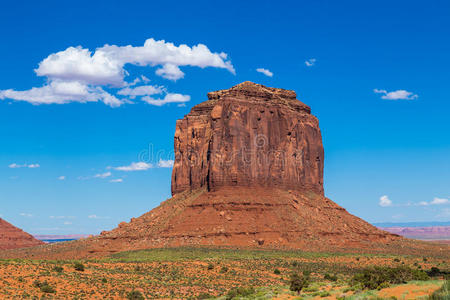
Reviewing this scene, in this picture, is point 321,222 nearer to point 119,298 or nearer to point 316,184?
point 316,184

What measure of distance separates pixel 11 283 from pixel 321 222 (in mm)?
66815

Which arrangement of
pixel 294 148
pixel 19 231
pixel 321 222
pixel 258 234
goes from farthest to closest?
pixel 19 231
pixel 294 148
pixel 321 222
pixel 258 234

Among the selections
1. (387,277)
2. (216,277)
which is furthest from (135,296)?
(387,277)

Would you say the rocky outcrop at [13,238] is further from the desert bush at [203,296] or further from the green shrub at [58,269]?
the desert bush at [203,296]

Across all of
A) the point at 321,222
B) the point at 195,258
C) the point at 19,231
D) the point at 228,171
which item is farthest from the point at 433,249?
the point at 19,231

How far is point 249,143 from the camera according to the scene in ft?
342

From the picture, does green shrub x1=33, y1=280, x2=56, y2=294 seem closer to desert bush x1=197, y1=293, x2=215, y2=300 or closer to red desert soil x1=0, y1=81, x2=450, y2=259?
desert bush x1=197, y1=293, x2=215, y2=300

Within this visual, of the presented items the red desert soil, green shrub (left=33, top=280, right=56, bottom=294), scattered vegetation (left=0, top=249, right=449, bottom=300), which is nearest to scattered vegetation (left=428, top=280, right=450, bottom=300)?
scattered vegetation (left=0, top=249, right=449, bottom=300)

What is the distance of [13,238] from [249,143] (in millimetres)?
73171

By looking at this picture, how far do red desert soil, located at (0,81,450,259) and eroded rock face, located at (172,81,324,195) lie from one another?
7.5 inches

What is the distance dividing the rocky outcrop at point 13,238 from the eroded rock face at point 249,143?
158 ft

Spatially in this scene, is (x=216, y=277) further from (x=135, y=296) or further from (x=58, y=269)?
(x=58, y=269)

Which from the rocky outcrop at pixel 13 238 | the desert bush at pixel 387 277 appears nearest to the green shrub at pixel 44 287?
the desert bush at pixel 387 277

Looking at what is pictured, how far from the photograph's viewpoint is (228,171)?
3996 inches
